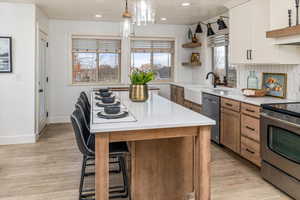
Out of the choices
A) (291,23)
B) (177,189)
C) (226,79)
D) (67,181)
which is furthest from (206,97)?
(67,181)

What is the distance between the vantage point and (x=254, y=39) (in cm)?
366

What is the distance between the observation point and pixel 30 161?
11.9ft

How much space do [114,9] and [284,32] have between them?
3.19 metres

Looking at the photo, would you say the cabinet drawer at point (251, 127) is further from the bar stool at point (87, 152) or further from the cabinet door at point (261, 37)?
the bar stool at point (87, 152)

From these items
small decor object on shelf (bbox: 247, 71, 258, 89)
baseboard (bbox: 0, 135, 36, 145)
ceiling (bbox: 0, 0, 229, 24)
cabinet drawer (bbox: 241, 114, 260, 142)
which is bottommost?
baseboard (bbox: 0, 135, 36, 145)

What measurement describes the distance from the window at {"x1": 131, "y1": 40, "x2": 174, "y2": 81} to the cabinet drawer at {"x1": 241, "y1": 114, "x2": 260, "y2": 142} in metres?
3.53

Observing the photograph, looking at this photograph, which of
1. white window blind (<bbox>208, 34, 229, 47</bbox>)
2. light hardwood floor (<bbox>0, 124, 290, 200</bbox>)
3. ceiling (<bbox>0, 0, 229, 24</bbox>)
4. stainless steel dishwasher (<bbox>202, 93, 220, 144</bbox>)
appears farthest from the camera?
white window blind (<bbox>208, 34, 229, 47</bbox>)

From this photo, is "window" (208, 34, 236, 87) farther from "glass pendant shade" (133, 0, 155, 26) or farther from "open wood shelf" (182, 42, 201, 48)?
"glass pendant shade" (133, 0, 155, 26)

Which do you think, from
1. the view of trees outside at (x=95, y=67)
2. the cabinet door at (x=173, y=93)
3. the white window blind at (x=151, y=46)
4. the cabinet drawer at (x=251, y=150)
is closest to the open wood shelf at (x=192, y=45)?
the white window blind at (x=151, y=46)

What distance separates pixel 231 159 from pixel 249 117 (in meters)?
0.77

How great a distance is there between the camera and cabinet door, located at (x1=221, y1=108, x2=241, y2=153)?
143 inches

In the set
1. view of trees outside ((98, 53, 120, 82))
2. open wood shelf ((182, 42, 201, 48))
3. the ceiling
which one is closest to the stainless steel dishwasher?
the ceiling

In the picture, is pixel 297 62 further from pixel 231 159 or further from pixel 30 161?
pixel 30 161

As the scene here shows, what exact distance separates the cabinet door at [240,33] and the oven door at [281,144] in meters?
1.35
